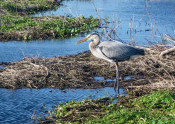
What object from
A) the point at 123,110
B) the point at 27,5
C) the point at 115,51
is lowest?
the point at 123,110

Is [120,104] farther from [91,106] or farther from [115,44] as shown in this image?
[115,44]

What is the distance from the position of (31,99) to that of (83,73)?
2585 mm

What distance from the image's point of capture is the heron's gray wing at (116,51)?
955 centimetres

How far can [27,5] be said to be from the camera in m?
29.5

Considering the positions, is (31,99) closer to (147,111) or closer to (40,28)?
(147,111)

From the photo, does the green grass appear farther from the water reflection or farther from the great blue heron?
the water reflection

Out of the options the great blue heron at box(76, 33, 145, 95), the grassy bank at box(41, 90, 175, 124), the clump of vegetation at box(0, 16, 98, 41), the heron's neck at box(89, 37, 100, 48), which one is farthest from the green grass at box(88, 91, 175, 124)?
the clump of vegetation at box(0, 16, 98, 41)

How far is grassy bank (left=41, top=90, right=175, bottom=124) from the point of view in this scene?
653 cm

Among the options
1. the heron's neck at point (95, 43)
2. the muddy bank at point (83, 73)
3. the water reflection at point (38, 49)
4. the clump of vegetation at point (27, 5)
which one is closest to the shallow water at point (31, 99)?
the muddy bank at point (83, 73)

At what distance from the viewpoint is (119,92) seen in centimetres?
962

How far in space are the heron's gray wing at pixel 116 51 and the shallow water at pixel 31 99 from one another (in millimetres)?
1133

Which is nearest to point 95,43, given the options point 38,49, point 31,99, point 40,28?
point 31,99

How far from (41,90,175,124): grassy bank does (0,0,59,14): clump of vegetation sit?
759 inches

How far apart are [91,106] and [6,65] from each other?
207 inches
